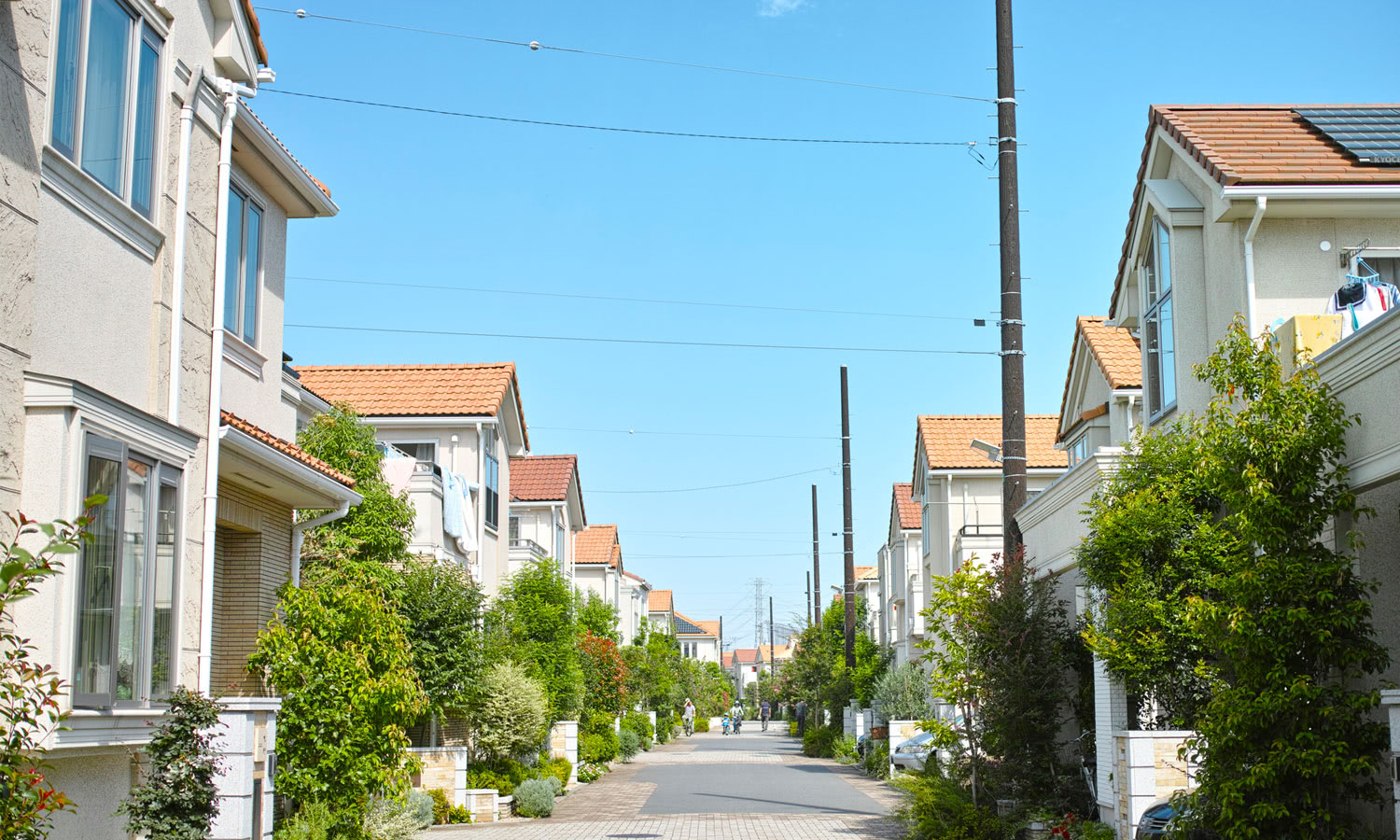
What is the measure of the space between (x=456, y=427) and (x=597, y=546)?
34347 mm

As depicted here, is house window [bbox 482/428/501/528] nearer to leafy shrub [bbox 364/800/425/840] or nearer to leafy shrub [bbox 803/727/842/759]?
leafy shrub [bbox 364/800/425/840]

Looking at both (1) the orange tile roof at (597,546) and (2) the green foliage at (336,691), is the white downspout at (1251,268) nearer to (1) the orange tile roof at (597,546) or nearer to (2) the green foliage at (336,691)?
(2) the green foliage at (336,691)

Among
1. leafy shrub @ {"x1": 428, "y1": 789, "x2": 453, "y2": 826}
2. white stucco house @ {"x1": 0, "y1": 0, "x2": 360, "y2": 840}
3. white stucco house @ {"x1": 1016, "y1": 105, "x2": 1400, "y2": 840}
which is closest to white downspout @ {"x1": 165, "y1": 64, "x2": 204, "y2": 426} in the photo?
white stucco house @ {"x1": 0, "y1": 0, "x2": 360, "y2": 840}

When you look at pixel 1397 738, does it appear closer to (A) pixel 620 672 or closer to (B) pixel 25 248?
(B) pixel 25 248

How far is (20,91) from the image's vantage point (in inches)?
361

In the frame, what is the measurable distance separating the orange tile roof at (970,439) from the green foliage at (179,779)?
32.2 m

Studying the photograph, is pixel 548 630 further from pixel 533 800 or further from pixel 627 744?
pixel 627 744

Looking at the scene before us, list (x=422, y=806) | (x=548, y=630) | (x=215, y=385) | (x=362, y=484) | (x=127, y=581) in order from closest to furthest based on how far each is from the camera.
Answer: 1. (x=127, y=581)
2. (x=215, y=385)
3. (x=422, y=806)
4. (x=362, y=484)
5. (x=548, y=630)

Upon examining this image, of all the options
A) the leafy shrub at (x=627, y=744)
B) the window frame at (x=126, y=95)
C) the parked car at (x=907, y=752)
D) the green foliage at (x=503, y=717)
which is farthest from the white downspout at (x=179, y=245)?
the leafy shrub at (x=627, y=744)

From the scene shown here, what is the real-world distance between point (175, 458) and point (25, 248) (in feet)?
7.66

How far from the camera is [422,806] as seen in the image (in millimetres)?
21438

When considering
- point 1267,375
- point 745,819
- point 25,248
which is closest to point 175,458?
point 25,248

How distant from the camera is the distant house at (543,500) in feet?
151

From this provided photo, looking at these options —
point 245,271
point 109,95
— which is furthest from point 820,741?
point 109,95
